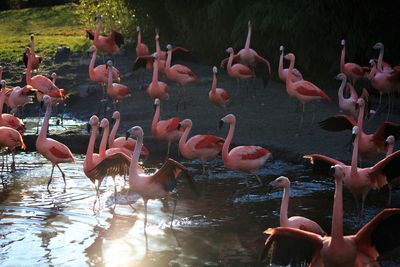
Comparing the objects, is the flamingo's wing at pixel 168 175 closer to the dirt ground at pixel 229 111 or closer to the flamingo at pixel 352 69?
the dirt ground at pixel 229 111

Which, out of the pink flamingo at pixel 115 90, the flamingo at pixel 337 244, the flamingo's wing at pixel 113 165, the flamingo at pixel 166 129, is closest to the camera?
the flamingo at pixel 337 244

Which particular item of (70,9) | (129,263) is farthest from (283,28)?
(70,9)

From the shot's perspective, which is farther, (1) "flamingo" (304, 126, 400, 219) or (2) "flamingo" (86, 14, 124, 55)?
(2) "flamingo" (86, 14, 124, 55)

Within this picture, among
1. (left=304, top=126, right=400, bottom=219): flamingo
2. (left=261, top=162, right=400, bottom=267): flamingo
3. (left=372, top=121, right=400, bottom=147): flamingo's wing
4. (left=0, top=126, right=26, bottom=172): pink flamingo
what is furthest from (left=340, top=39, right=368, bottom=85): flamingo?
(left=261, top=162, right=400, bottom=267): flamingo

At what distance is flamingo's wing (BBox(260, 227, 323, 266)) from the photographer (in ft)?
19.6

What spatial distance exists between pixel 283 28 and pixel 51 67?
20.6ft

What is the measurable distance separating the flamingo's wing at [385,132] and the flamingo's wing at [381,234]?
325cm

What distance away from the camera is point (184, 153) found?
34.4ft

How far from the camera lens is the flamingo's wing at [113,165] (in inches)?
345

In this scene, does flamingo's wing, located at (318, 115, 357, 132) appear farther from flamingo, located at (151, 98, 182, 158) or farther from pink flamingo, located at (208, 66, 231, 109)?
pink flamingo, located at (208, 66, 231, 109)

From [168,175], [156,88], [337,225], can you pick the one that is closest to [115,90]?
[156,88]

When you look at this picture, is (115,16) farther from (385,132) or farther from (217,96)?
(385,132)

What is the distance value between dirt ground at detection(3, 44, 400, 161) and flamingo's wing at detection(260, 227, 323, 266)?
4.66 m

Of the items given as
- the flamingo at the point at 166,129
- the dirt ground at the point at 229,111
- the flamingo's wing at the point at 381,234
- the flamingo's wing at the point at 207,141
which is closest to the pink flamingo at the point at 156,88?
the dirt ground at the point at 229,111
